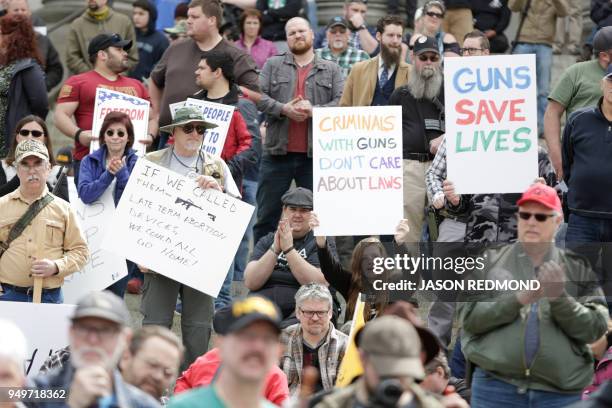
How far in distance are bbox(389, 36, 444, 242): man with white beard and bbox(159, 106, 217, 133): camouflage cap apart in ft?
5.14

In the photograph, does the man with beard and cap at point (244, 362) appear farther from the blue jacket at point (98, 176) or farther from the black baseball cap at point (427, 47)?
the black baseball cap at point (427, 47)

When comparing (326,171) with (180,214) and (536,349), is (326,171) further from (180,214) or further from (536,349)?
(536,349)

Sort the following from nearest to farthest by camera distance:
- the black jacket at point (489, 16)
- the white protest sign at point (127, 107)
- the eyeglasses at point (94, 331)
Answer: the eyeglasses at point (94, 331) → the white protest sign at point (127, 107) → the black jacket at point (489, 16)

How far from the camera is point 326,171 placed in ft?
36.8

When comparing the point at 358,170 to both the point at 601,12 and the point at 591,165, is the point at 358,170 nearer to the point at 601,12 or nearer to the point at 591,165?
the point at 591,165

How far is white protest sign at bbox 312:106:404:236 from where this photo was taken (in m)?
11.1

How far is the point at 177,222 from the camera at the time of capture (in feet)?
36.6

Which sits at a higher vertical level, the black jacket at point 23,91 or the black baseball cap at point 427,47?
the black baseball cap at point 427,47

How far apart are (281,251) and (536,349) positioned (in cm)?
308

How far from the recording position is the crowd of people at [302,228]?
6.64 metres

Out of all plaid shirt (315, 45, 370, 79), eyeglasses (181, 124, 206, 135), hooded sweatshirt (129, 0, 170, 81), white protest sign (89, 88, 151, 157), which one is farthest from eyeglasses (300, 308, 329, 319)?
hooded sweatshirt (129, 0, 170, 81)

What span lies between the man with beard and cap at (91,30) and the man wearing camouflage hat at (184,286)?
14.3 feet

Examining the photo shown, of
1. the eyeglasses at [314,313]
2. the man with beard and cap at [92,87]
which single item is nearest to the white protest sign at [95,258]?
the man with beard and cap at [92,87]

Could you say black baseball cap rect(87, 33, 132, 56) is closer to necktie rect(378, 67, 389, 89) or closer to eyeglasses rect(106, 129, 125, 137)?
eyeglasses rect(106, 129, 125, 137)
